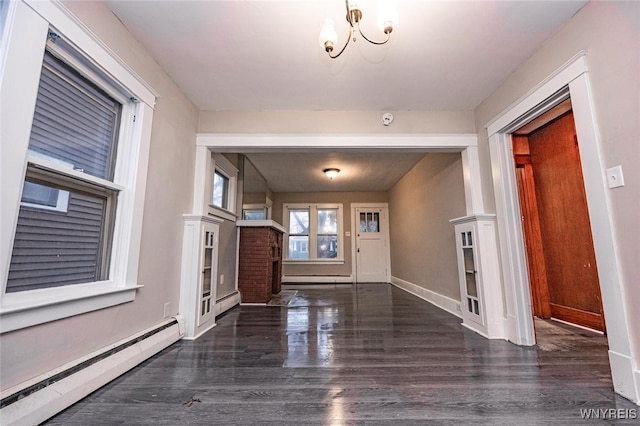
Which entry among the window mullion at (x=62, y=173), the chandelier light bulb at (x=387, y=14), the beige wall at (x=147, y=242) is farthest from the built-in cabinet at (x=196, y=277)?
the chandelier light bulb at (x=387, y=14)

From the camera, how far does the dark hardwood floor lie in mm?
1327

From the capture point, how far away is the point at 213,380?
1.70 m

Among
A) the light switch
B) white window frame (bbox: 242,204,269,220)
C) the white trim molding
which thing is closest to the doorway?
the white trim molding

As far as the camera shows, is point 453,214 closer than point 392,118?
No

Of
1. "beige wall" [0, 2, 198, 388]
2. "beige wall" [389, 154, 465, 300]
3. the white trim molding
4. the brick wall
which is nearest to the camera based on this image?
"beige wall" [0, 2, 198, 388]

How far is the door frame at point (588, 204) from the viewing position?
1.56 metres

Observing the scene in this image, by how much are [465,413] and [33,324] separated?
6.97 ft

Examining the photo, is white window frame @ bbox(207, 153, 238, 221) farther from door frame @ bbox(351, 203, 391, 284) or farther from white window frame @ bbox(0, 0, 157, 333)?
door frame @ bbox(351, 203, 391, 284)

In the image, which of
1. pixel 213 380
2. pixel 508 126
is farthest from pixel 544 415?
pixel 508 126

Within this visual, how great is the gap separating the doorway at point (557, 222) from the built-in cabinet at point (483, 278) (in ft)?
1.65

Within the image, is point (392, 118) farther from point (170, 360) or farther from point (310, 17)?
point (170, 360)

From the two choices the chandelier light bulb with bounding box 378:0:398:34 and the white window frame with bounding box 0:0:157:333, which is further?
the chandelier light bulb with bounding box 378:0:398:34

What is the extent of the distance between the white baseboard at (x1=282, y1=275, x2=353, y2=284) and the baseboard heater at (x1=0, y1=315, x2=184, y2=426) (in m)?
4.98

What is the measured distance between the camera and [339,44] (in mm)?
2051
